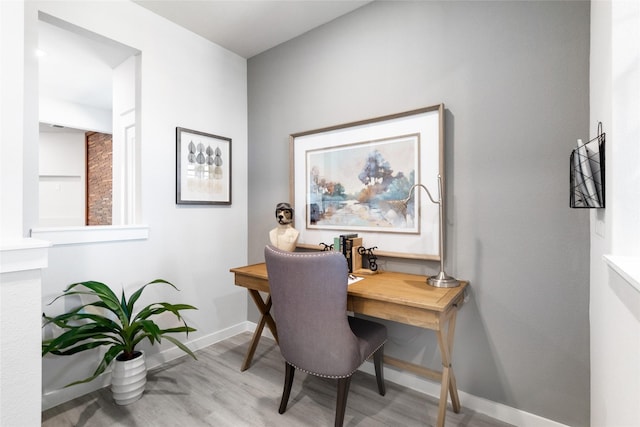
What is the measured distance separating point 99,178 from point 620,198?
5.83m

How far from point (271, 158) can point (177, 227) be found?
3.35 feet

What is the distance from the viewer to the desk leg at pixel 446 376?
1.49m

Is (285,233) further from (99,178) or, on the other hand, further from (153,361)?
(99,178)

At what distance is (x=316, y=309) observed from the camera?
1.47 meters

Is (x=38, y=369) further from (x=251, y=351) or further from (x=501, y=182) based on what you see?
(x=501, y=182)

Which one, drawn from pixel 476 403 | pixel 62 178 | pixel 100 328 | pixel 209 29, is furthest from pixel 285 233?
pixel 62 178

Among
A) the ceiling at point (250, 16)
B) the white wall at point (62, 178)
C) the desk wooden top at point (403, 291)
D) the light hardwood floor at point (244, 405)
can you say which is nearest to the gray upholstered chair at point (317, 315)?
the desk wooden top at point (403, 291)

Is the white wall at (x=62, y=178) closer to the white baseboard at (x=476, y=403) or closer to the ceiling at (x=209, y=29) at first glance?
the ceiling at (x=209, y=29)

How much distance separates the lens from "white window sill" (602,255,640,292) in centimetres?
70

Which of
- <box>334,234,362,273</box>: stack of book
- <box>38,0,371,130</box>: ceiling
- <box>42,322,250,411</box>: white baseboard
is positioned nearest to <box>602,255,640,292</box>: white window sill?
<box>334,234,362,273</box>: stack of book

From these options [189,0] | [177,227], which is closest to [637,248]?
[177,227]

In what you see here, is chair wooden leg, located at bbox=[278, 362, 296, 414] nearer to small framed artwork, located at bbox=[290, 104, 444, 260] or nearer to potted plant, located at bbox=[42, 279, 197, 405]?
potted plant, located at bbox=[42, 279, 197, 405]

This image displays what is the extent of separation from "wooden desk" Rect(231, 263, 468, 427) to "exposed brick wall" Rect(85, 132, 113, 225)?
12.5 feet

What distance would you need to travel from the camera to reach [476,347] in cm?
178
